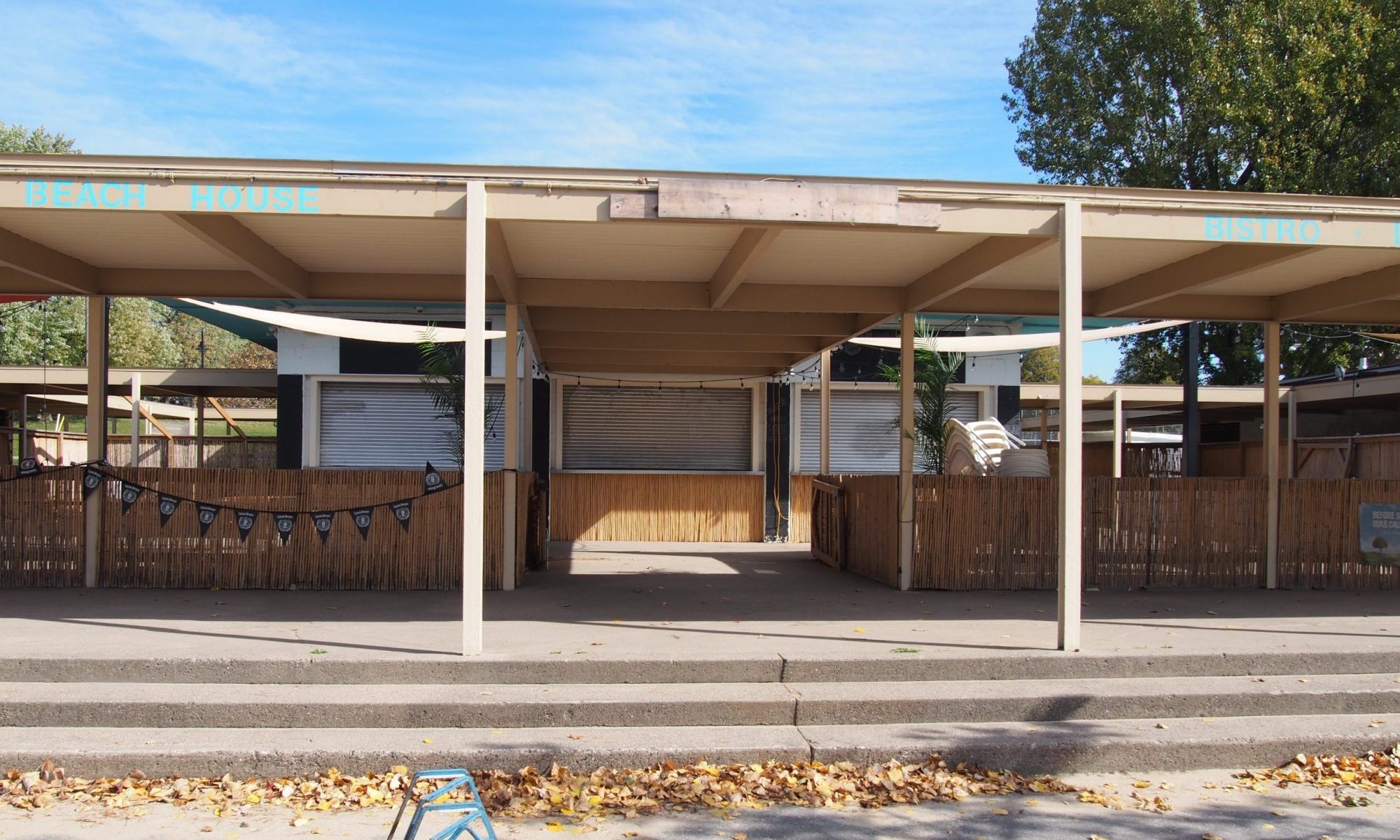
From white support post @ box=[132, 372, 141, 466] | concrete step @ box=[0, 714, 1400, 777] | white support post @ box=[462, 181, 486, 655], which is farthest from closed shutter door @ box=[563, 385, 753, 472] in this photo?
concrete step @ box=[0, 714, 1400, 777]

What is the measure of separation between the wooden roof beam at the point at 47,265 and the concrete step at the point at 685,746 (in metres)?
4.19

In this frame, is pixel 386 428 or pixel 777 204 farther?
pixel 386 428

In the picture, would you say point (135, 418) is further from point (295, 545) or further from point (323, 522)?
point (323, 522)

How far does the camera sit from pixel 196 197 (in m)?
6.73

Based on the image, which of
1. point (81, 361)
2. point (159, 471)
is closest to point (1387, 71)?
point (159, 471)

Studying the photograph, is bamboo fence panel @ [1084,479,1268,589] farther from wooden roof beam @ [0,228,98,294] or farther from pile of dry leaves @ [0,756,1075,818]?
wooden roof beam @ [0,228,98,294]

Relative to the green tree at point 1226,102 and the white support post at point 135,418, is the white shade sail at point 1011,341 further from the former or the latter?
the green tree at point 1226,102

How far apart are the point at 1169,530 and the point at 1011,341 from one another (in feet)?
9.77

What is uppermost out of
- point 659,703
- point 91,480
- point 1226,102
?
point 1226,102

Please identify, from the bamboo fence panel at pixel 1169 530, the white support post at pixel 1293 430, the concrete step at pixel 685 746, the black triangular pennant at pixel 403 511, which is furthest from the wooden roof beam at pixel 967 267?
the white support post at pixel 1293 430

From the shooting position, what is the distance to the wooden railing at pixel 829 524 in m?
12.0

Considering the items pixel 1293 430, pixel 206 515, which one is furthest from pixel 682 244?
pixel 1293 430

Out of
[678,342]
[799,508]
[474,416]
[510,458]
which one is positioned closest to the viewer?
[474,416]

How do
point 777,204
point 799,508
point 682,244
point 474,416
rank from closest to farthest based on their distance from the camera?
point 474,416 → point 777,204 → point 682,244 → point 799,508
